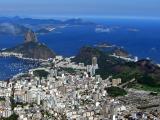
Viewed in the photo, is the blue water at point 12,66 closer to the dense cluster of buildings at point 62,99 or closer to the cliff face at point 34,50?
the cliff face at point 34,50

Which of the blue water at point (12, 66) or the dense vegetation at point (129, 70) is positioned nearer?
the dense vegetation at point (129, 70)

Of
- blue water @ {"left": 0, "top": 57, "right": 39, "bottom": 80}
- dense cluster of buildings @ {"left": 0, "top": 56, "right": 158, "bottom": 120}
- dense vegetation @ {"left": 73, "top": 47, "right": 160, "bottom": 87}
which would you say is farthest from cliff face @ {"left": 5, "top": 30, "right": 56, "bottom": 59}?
dense cluster of buildings @ {"left": 0, "top": 56, "right": 158, "bottom": 120}

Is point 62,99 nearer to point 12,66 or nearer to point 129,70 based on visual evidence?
point 129,70

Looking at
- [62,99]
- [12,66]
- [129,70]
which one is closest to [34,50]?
[12,66]

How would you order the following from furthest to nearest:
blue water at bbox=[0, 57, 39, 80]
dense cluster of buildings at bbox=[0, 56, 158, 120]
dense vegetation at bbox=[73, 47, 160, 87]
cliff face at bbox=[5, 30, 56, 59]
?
cliff face at bbox=[5, 30, 56, 59] → blue water at bbox=[0, 57, 39, 80] → dense vegetation at bbox=[73, 47, 160, 87] → dense cluster of buildings at bbox=[0, 56, 158, 120]

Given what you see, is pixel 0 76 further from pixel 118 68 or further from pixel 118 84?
pixel 118 84

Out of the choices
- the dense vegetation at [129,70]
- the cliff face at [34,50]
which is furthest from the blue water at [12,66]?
the dense vegetation at [129,70]

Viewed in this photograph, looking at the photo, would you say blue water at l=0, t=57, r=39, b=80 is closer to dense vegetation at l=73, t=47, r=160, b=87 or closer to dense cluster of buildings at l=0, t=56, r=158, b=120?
dense vegetation at l=73, t=47, r=160, b=87

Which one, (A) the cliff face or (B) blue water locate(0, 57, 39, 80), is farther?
(A) the cliff face
